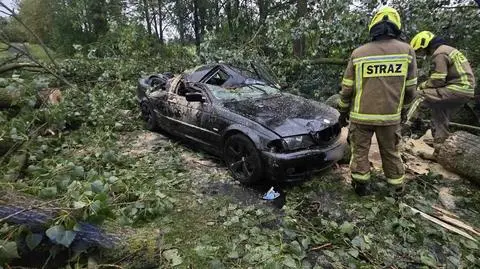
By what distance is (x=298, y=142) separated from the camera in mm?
4016

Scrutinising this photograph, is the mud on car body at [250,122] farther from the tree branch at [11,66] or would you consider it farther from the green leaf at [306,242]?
the tree branch at [11,66]

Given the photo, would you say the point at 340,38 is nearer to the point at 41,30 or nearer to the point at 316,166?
the point at 316,166

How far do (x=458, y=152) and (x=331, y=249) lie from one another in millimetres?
2446

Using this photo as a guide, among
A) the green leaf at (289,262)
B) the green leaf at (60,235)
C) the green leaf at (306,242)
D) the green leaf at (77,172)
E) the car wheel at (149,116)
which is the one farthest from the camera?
the car wheel at (149,116)

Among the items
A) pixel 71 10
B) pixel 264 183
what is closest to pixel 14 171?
pixel 264 183

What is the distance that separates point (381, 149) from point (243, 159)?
1.67m

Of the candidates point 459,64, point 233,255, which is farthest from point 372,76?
point 233,255

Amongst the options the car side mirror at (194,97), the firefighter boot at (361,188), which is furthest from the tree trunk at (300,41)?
the firefighter boot at (361,188)

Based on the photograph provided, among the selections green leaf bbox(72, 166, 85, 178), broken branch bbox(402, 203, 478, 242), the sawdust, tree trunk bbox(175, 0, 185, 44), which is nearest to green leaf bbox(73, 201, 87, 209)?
green leaf bbox(72, 166, 85, 178)

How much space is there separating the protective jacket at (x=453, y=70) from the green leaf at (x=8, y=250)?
512cm

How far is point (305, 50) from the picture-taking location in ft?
30.9

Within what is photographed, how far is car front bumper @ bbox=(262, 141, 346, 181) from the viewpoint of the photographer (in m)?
3.90

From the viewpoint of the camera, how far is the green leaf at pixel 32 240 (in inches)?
88.2

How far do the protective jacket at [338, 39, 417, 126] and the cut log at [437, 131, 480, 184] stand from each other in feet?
4.12
